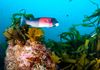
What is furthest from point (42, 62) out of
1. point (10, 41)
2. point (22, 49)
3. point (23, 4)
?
point (23, 4)

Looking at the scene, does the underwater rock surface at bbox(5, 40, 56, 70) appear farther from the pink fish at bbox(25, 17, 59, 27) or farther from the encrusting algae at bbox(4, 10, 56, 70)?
the pink fish at bbox(25, 17, 59, 27)

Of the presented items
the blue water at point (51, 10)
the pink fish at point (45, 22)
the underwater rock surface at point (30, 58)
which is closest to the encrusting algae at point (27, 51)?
the underwater rock surface at point (30, 58)

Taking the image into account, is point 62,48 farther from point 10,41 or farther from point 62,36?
point 10,41

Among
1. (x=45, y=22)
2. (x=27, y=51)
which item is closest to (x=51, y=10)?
(x=27, y=51)

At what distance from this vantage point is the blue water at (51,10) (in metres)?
5.58

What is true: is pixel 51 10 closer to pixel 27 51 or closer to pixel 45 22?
pixel 27 51

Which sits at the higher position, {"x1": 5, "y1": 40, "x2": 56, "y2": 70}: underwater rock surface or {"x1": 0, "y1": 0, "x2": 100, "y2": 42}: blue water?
{"x1": 0, "y1": 0, "x2": 100, "y2": 42}: blue water

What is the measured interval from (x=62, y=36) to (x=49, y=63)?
1090 mm

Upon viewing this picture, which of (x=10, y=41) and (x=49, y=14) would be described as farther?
(x=49, y=14)

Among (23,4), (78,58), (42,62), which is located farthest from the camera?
(23,4)

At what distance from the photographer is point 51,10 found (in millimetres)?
5848

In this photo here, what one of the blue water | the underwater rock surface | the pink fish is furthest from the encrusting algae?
the blue water

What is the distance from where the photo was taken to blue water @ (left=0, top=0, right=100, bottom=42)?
558 cm

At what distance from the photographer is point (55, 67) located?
11.0 ft
